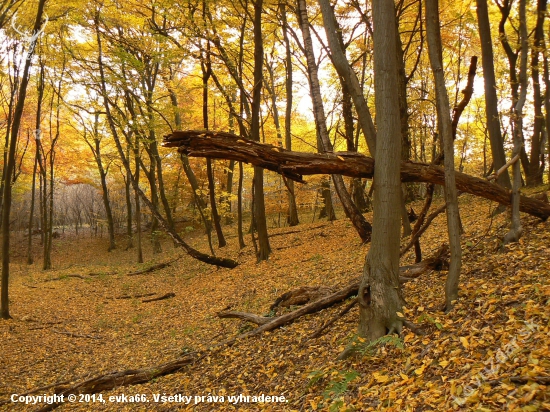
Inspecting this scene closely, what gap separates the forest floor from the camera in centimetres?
316

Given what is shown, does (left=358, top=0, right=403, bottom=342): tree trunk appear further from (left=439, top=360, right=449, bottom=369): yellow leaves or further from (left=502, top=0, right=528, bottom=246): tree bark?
(left=502, top=0, right=528, bottom=246): tree bark

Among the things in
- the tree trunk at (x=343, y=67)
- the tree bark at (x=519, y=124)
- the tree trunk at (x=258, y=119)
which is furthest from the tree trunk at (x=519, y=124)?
the tree trunk at (x=258, y=119)

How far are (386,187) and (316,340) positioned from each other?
7.95 ft

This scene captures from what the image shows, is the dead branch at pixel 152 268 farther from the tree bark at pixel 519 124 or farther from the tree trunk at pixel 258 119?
the tree bark at pixel 519 124

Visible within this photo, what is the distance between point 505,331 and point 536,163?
11.2 m

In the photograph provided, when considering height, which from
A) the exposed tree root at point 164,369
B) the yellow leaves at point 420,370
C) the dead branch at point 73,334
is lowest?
the dead branch at point 73,334

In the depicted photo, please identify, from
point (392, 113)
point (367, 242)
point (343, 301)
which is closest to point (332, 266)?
point (367, 242)

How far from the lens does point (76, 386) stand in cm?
625

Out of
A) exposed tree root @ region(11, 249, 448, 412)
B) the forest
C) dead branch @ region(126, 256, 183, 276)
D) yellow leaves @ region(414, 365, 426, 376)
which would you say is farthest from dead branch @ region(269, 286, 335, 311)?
dead branch @ region(126, 256, 183, 276)

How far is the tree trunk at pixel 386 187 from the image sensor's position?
447cm

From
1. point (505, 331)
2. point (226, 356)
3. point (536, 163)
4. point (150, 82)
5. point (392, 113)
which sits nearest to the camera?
point (505, 331)

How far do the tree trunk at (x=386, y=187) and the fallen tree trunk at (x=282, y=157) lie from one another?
0.42 meters

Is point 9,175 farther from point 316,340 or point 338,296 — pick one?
point 316,340

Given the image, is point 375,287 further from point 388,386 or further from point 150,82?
point 150,82
